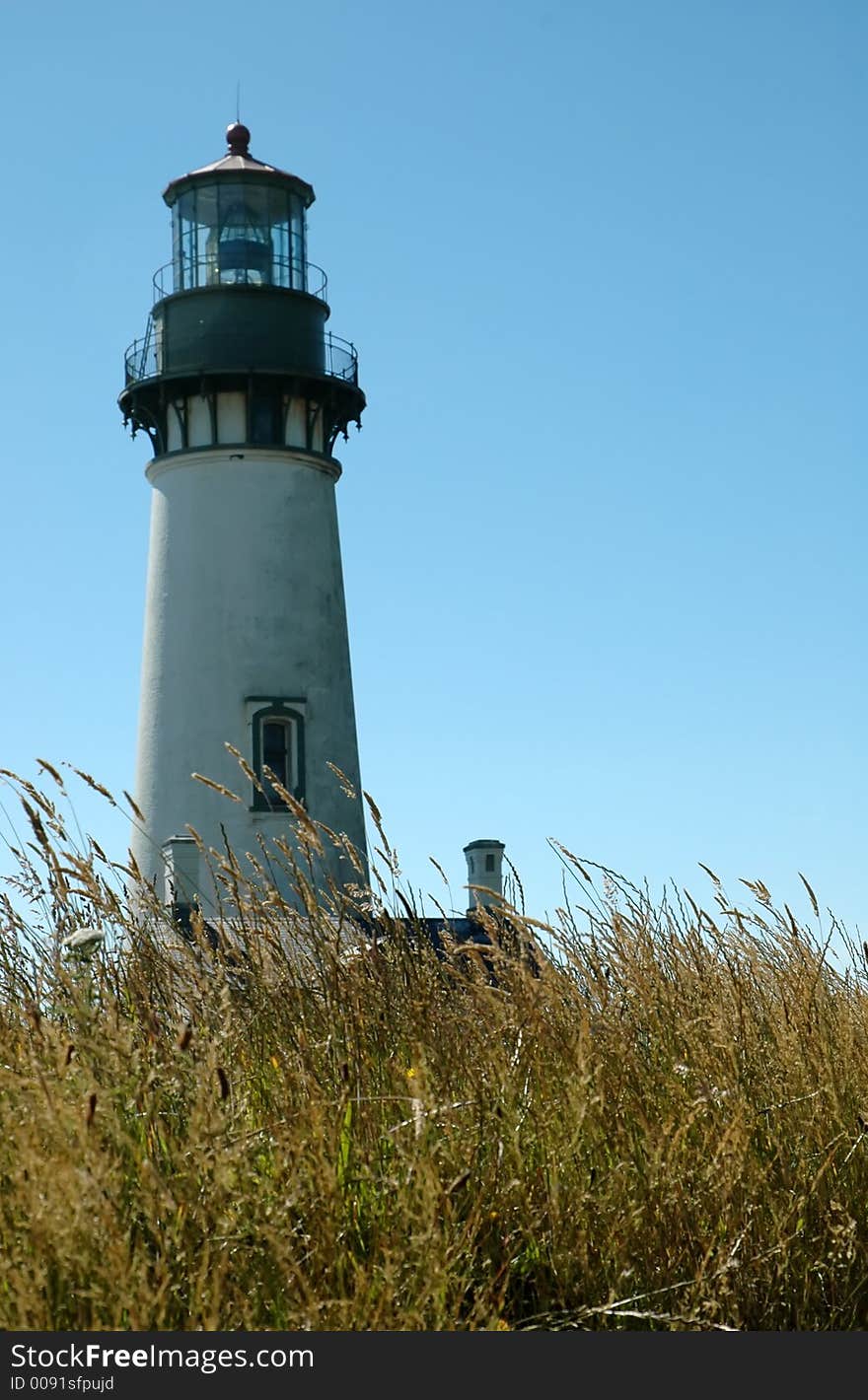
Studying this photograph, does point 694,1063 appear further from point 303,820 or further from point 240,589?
point 240,589

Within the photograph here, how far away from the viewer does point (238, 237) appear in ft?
74.7

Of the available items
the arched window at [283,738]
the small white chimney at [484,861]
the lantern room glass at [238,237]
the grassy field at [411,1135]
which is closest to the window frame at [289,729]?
the arched window at [283,738]

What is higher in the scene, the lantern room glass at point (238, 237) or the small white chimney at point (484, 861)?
the lantern room glass at point (238, 237)

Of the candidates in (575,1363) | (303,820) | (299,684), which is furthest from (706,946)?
(299,684)

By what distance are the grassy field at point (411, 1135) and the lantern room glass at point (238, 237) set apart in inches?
746

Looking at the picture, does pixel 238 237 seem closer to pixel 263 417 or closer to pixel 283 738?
pixel 263 417

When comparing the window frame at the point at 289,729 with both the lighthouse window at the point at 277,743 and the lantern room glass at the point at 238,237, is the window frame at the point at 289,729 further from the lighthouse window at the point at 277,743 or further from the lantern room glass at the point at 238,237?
the lantern room glass at the point at 238,237

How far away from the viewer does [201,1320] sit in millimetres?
2959

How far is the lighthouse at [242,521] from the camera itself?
2098cm

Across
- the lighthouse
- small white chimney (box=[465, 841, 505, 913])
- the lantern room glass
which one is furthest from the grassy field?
the lantern room glass

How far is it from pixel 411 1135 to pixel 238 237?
2087 cm

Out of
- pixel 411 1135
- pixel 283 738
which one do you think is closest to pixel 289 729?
pixel 283 738

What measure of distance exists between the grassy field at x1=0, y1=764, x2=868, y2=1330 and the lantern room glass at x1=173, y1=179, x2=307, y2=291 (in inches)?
746

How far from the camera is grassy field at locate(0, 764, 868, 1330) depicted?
9.68 feet
